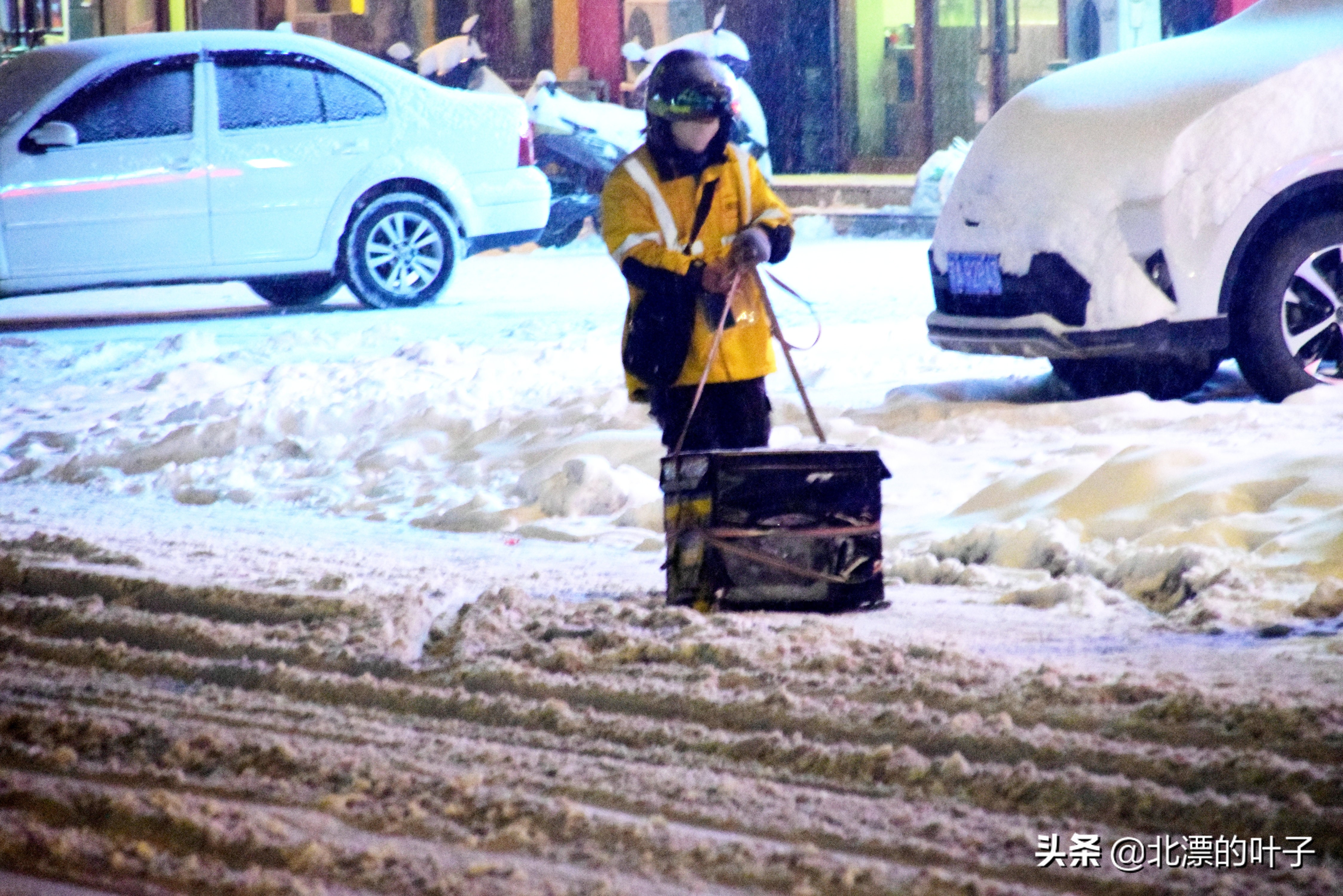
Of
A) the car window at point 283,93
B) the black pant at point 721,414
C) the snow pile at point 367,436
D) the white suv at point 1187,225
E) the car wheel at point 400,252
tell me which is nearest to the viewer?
the black pant at point 721,414

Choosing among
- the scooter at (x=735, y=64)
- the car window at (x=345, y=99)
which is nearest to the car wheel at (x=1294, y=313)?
the car window at (x=345, y=99)

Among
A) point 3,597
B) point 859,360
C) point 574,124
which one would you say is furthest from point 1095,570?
point 574,124

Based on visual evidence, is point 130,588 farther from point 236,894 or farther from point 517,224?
point 517,224

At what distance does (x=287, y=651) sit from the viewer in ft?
14.7

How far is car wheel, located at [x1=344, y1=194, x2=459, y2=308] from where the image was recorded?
11930 millimetres

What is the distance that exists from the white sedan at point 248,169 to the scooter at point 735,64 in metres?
3.93

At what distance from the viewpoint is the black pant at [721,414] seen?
4.91m

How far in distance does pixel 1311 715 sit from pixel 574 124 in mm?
13290

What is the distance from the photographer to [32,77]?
37.1ft

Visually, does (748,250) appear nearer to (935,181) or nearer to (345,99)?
(345,99)

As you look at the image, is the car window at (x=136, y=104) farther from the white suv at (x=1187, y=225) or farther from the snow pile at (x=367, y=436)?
the white suv at (x=1187, y=225)

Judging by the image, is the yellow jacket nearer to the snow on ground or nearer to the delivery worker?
the delivery worker

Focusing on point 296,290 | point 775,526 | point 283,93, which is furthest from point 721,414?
point 296,290

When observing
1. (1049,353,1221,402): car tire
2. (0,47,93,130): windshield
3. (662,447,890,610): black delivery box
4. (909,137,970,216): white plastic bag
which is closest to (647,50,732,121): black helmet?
(662,447,890,610): black delivery box
